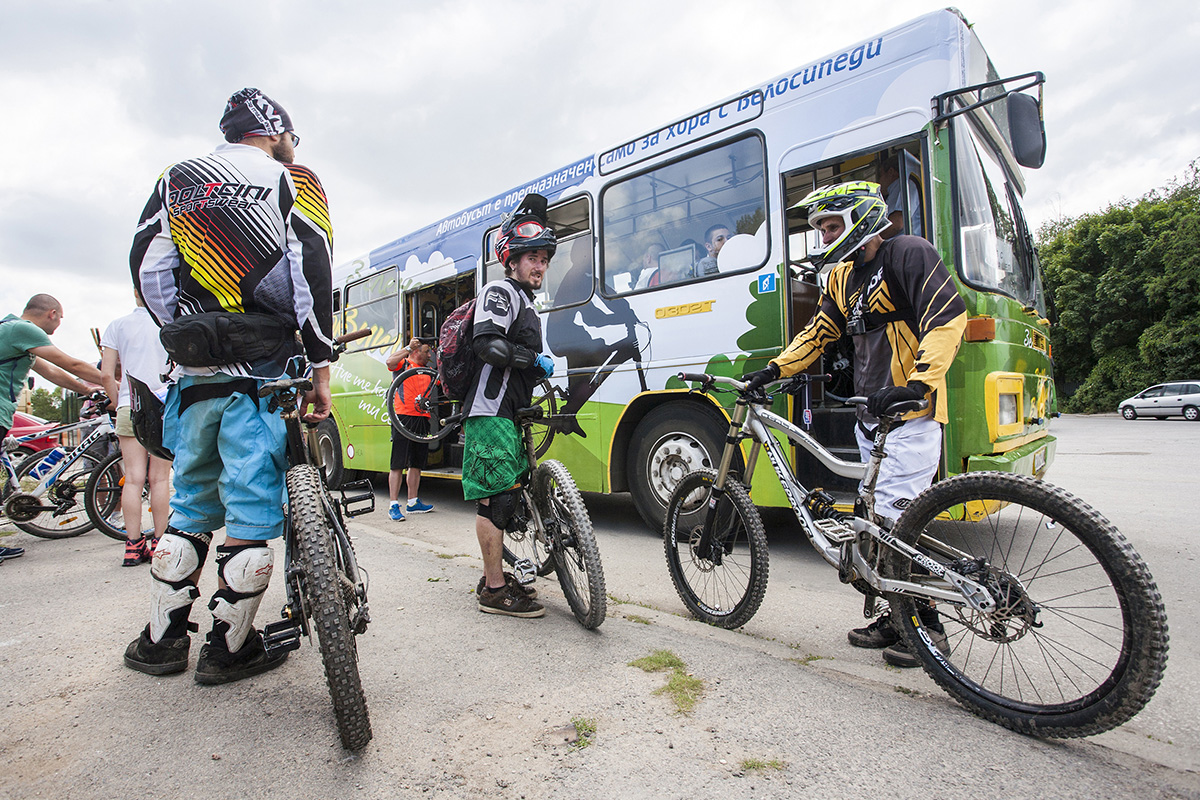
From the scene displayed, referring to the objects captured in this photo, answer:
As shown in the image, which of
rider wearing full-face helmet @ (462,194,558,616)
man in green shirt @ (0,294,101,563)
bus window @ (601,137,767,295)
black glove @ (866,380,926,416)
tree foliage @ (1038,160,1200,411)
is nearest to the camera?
black glove @ (866,380,926,416)

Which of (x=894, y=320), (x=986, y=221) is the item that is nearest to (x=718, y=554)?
(x=894, y=320)

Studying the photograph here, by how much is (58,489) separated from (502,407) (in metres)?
4.70

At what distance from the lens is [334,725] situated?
2.15m

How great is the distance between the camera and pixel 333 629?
Result: 1908 mm

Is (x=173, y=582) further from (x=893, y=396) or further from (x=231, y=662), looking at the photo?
(x=893, y=396)

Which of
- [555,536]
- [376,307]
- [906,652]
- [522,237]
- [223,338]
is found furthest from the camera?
[376,307]

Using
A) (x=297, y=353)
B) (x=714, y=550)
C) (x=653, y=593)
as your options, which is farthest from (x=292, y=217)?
(x=653, y=593)

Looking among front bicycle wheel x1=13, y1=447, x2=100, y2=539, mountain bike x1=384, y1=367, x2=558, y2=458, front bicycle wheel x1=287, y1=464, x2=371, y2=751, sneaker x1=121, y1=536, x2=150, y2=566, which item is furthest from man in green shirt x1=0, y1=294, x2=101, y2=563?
front bicycle wheel x1=287, y1=464, x2=371, y2=751

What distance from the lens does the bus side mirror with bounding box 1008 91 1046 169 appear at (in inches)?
140

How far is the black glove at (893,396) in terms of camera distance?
2.42 metres

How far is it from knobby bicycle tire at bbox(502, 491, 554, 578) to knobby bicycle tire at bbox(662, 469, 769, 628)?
624 millimetres

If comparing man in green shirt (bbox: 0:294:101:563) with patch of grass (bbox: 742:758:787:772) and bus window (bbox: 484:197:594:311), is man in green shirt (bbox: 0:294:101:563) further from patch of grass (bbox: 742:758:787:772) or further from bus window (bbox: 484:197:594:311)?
patch of grass (bbox: 742:758:787:772)

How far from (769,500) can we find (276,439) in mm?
3128

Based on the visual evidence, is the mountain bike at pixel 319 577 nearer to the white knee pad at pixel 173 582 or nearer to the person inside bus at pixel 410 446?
the white knee pad at pixel 173 582
